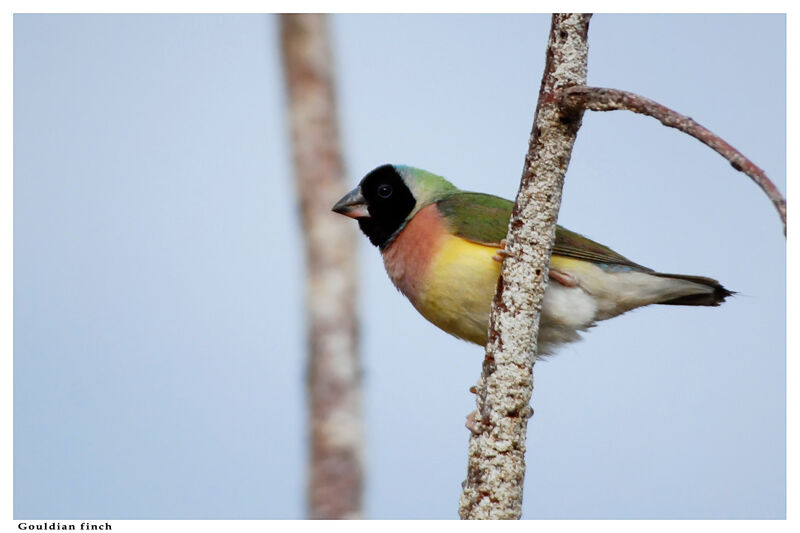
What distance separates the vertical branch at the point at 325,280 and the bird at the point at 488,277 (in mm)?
808

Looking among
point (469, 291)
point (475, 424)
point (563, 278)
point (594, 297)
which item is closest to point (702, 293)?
point (594, 297)

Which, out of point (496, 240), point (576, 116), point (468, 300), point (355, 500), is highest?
point (576, 116)

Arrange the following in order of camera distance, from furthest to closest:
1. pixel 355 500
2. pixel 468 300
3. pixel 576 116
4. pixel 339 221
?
pixel 339 221
pixel 355 500
pixel 468 300
pixel 576 116

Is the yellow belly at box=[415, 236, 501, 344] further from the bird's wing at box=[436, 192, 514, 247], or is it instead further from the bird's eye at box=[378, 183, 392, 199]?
the bird's eye at box=[378, 183, 392, 199]

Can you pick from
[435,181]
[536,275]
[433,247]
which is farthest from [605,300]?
[536,275]

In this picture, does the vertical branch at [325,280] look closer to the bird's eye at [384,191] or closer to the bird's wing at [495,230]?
the bird's eye at [384,191]

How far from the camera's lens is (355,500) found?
17.6 ft

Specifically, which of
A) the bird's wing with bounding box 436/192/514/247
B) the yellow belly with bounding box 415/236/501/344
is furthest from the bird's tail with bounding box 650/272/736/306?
the yellow belly with bounding box 415/236/501/344

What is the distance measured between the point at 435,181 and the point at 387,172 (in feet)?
0.97

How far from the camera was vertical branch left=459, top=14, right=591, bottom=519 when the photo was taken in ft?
Result: 10.2

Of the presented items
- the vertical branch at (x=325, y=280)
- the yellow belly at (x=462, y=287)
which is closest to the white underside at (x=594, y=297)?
the yellow belly at (x=462, y=287)

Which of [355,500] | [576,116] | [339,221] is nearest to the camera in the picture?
[576,116]

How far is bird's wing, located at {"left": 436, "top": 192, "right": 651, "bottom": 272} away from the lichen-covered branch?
163 centimetres
